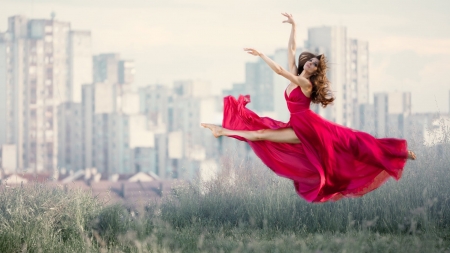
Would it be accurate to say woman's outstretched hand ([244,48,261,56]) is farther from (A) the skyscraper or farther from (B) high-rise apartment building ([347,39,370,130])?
(B) high-rise apartment building ([347,39,370,130])

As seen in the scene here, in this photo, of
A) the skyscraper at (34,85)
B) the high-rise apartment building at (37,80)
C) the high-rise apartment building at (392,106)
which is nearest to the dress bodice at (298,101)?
the high-rise apartment building at (37,80)

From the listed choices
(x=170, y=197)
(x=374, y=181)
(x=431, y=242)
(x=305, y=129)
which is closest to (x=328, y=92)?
(x=305, y=129)

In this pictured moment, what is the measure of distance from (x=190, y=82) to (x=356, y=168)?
303 ft

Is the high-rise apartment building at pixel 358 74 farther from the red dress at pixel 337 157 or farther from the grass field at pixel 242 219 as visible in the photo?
the red dress at pixel 337 157

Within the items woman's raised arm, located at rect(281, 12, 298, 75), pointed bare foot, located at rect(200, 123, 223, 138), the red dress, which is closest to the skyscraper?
pointed bare foot, located at rect(200, 123, 223, 138)

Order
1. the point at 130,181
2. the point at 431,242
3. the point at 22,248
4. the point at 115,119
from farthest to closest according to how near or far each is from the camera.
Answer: the point at 115,119
the point at 130,181
the point at 22,248
the point at 431,242

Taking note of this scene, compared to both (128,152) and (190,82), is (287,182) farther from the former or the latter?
(190,82)

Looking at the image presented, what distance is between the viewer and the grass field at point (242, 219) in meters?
7.32

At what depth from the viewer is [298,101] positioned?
7578mm

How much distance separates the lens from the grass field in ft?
24.0

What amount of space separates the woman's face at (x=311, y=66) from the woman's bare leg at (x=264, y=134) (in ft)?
2.11

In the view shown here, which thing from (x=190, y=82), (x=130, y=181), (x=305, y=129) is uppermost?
(x=190, y=82)

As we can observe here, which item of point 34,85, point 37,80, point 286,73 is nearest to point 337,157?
point 286,73

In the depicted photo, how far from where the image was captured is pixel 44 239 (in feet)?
24.2
